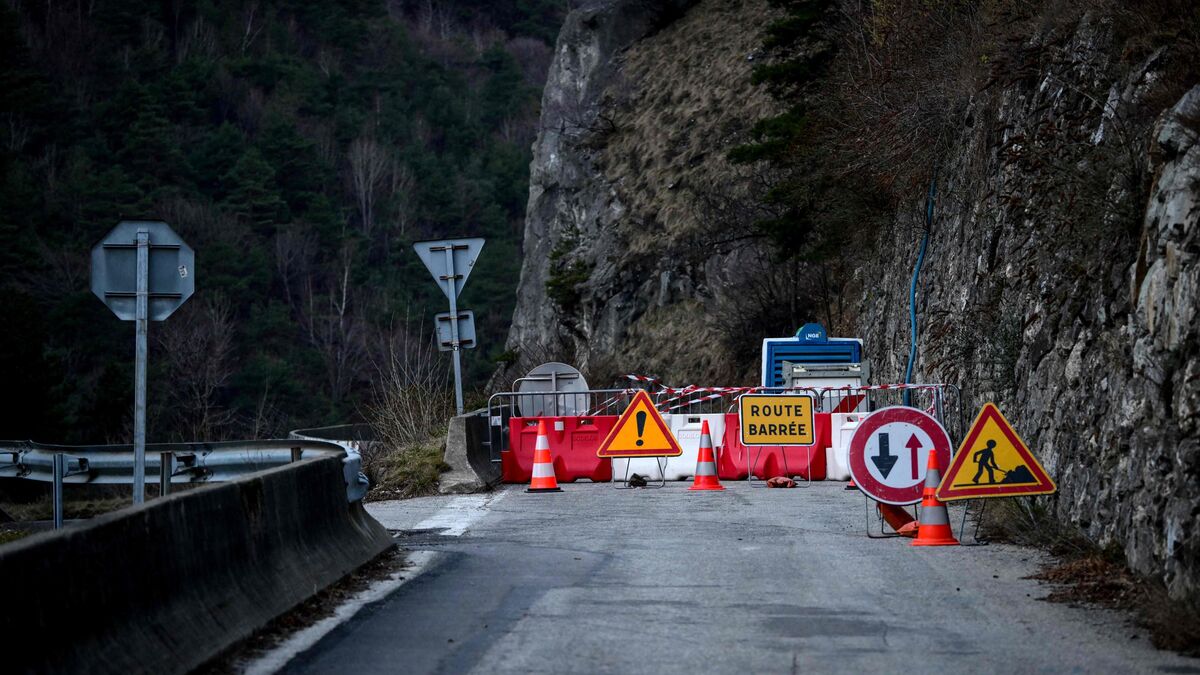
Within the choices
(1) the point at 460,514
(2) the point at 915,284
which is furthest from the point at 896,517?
(2) the point at 915,284

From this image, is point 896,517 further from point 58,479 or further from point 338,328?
point 338,328

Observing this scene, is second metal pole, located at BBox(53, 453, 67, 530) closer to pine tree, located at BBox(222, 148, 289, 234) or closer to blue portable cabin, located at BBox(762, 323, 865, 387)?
blue portable cabin, located at BBox(762, 323, 865, 387)

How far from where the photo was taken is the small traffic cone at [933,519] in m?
11.8

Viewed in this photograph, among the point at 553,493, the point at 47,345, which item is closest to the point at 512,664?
the point at 553,493

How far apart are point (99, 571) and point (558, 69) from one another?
185ft

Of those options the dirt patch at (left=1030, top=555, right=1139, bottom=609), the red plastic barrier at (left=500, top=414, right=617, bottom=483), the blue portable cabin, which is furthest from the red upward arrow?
the blue portable cabin

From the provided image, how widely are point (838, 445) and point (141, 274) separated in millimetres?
10981

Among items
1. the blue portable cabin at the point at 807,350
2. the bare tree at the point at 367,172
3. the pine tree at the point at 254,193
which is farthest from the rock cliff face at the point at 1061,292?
the bare tree at the point at 367,172

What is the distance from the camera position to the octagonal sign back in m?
12.0

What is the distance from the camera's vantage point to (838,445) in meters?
20.3

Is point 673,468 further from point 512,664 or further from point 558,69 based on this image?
point 558,69

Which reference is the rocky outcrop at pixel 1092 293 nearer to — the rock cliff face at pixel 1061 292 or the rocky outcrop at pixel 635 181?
the rock cliff face at pixel 1061 292

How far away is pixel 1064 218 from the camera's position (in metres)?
13.3

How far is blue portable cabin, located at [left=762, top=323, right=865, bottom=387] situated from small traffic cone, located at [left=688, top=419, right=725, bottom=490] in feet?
26.2
